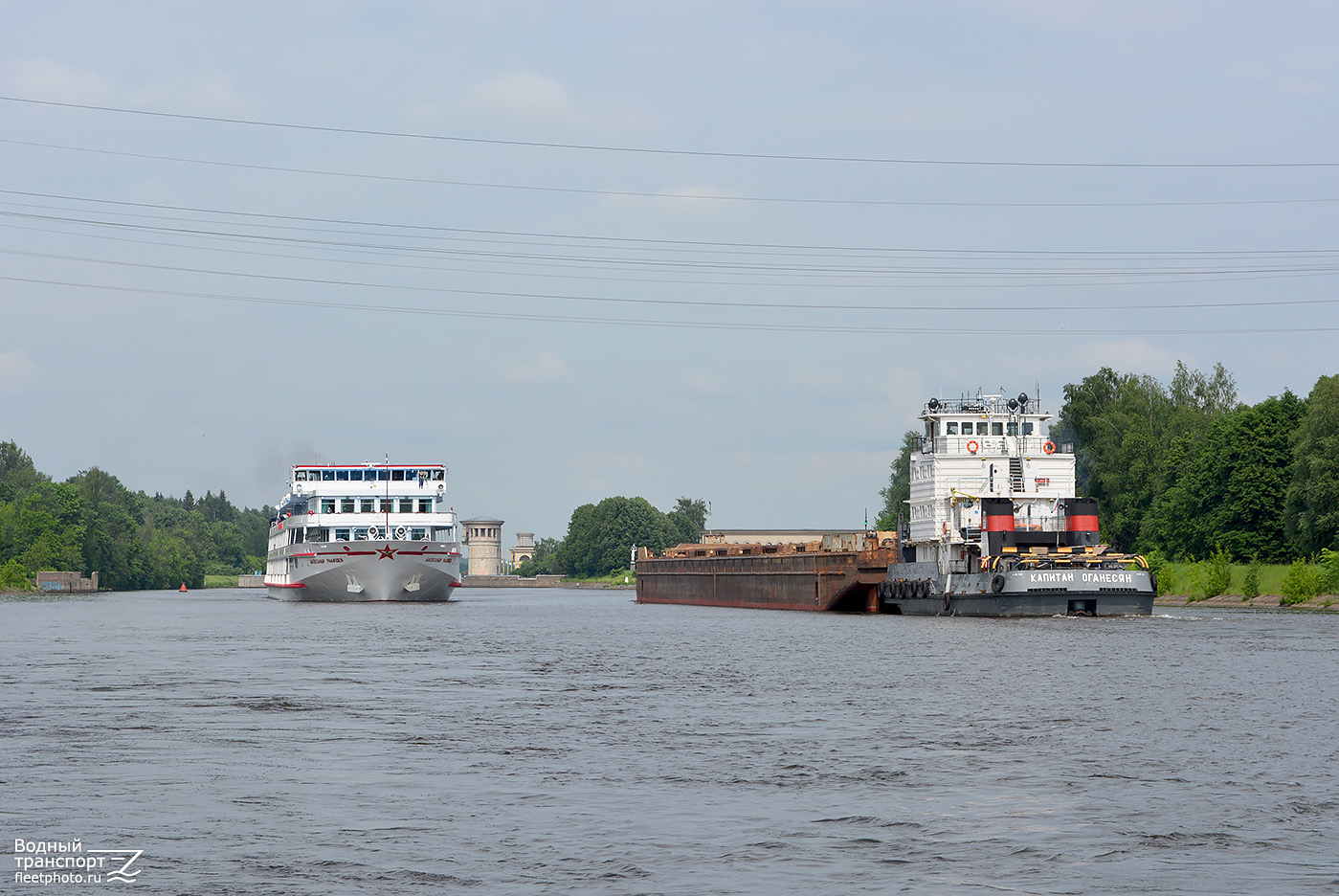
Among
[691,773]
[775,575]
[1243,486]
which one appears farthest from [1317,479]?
[691,773]

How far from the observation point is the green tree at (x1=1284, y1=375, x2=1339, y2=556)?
8031 centimetres

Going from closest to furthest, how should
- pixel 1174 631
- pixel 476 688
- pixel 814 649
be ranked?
pixel 476 688 < pixel 814 649 < pixel 1174 631

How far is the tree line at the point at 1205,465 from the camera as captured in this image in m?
83.0

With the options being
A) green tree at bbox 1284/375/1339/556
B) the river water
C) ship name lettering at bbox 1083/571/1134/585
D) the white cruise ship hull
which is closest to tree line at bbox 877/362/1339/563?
green tree at bbox 1284/375/1339/556

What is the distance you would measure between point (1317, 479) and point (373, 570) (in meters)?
56.5

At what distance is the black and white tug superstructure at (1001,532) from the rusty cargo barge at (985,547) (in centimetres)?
5

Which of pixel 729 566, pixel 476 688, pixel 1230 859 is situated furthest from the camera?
pixel 729 566

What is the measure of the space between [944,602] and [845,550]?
713 inches

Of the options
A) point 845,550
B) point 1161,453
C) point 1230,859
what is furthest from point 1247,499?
point 1230,859

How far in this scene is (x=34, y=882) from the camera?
44.8 feet

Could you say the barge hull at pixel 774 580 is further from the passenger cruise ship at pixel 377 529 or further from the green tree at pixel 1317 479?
the green tree at pixel 1317 479

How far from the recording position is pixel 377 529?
9325 centimetres

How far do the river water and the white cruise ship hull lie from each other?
46533 mm

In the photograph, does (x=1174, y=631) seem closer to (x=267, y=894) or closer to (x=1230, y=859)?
(x=1230, y=859)
